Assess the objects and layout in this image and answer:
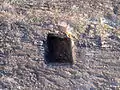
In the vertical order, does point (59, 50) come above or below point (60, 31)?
below

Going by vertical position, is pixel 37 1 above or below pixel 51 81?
above

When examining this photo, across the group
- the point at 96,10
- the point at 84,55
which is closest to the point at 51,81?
the point at 84,55

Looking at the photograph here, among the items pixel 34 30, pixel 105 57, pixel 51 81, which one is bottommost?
pixel 51 81

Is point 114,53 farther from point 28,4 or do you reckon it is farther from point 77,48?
point 28,4
